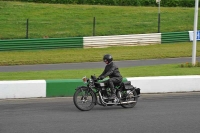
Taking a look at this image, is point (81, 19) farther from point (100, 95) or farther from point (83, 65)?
Result: point (100, 95)

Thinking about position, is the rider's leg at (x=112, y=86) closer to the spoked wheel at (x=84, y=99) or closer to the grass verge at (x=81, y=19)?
the spoked wheel at (x=84, y=99)

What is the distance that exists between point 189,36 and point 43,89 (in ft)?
66.0

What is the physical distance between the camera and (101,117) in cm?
1165

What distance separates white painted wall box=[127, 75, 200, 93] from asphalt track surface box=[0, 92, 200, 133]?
3.12ft

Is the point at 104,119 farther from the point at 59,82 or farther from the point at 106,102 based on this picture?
the point at 59,82

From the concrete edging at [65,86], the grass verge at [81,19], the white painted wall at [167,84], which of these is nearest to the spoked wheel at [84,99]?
the concrete edging at [65,86]

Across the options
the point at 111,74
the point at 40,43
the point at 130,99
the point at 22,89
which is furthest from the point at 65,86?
the point at 40,43

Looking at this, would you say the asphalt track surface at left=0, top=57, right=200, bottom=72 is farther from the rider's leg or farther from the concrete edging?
the rider's leg

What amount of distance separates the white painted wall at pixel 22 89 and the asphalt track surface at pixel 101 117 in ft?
0.92

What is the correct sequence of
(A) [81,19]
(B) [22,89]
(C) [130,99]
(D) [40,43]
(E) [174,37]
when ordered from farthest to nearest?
(A) [81,19]
(E) [174,37]
(D) [40,43]
(B) [22,89]
(C) [130,99]

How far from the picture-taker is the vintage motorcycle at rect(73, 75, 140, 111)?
12.5 m

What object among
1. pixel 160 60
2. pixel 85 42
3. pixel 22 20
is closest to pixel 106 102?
pixel 160 60

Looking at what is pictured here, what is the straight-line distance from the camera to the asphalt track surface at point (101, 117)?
33.8 ft

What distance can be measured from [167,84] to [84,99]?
4148 mm
